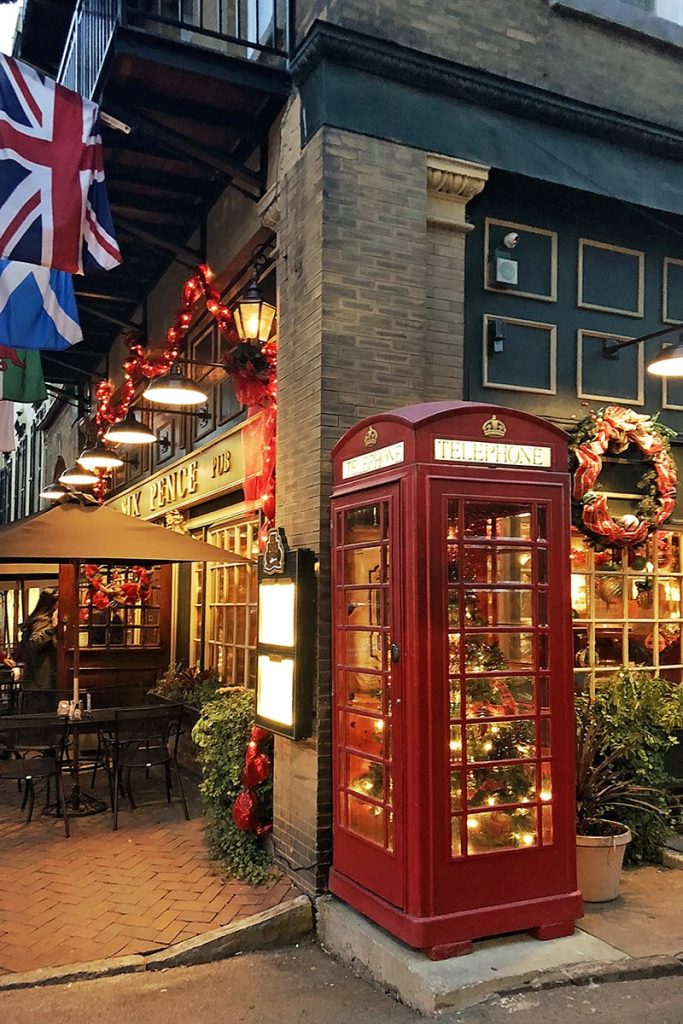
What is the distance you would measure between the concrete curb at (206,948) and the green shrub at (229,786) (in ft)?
2.29

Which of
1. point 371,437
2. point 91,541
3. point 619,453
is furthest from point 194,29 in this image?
point 619,453

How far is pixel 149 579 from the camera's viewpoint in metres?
12.7

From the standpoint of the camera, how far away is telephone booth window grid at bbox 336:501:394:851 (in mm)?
5297

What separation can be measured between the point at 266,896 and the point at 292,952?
54 centimetres

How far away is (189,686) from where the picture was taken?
1054 cm

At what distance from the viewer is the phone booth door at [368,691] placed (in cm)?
516

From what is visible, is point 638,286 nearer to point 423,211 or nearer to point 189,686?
point 423,211

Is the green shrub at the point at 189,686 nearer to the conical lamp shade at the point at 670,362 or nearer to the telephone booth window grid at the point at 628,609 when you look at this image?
the telephone booth window grid at the point at 628,609

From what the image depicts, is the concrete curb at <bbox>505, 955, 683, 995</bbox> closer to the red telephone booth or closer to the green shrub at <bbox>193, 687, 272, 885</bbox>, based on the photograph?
the red telephone booth

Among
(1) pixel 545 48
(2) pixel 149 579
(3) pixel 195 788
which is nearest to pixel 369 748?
(3) pixel 195 788

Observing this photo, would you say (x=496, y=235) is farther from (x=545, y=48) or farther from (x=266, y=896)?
(x=266, y=896)

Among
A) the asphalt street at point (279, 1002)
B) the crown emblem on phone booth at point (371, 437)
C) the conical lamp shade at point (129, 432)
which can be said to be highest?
the conical lamp shade at point (129, 432)

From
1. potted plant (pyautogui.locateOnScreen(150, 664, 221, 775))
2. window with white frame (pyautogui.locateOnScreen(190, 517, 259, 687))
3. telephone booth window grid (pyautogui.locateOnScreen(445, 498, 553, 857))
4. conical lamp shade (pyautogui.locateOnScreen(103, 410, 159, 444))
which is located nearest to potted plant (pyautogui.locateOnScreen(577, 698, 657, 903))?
telephone booth window grid (pyautogui.locateOnScreen(445, 498, 553, 857))

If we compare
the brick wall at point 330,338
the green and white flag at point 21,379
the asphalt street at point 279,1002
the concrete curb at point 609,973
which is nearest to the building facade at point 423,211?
the brick wall at point 330,338
